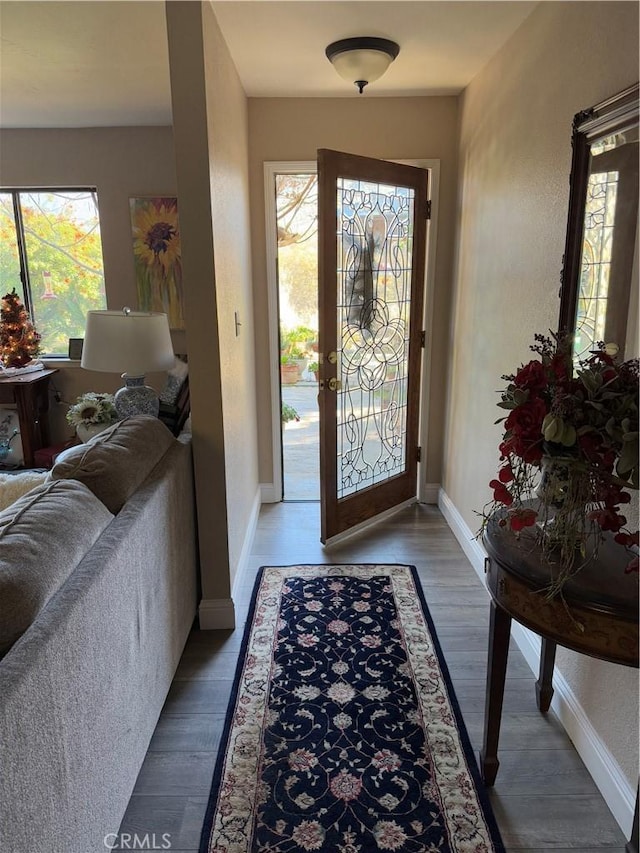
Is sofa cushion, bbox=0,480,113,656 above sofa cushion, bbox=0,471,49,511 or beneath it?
above

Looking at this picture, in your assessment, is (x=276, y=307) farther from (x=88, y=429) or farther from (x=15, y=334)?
(x=15, y=334)

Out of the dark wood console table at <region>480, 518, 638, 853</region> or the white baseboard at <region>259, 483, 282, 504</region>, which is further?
the white baseboard at <region>259, 483, 282, 504</region>

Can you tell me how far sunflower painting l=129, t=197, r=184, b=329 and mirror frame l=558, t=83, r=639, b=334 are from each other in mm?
3110

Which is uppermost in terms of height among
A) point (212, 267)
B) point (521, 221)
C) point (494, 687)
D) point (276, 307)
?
point (521, 221)

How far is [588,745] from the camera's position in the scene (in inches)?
73.0

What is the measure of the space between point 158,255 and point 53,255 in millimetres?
869

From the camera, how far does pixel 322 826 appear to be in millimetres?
1677

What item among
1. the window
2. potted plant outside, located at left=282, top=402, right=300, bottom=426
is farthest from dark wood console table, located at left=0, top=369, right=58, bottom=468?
potted plant outside, located at left=282, top=402, right=300, bottom=426

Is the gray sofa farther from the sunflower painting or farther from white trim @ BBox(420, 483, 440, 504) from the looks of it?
the sunflower painting

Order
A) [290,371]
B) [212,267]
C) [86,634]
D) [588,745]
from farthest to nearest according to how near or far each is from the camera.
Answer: [290,371], [212,267], [588,745], [86,634]

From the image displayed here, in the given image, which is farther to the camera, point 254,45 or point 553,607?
point 254,45

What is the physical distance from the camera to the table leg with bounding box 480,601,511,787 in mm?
1759

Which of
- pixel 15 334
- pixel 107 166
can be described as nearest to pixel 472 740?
pixel 15 334

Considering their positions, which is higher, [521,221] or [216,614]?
[521,221]
